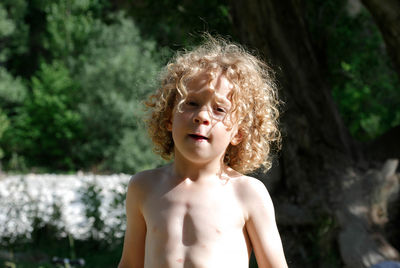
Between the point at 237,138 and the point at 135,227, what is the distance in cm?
45

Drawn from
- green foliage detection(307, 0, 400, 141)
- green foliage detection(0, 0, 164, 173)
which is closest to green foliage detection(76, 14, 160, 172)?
green foliage detection(0, 0, 164, 173)

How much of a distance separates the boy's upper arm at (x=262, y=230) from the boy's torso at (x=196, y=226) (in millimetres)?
29

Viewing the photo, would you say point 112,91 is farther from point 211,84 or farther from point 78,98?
point 211,84

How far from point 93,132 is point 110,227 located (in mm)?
11991

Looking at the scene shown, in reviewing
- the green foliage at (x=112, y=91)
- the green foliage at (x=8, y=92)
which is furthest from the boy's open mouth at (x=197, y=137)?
the green foliage at (x=8, y=92)

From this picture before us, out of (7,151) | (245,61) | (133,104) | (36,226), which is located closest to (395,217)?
(245,61)

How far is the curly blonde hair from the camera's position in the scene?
1.73 meters

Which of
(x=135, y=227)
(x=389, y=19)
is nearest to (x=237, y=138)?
(x=135, y=227)

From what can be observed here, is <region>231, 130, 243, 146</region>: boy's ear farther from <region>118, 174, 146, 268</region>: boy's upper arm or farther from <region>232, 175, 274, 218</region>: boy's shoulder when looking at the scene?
<region>118, 174, 146, 268</region>: boy's upper arm

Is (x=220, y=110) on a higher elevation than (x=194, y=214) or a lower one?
higher

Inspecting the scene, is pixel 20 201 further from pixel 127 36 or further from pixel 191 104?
pixel 127 36

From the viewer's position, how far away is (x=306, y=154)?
4348 mm

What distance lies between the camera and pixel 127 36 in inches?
685

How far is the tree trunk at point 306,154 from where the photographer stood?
4.12 metres
